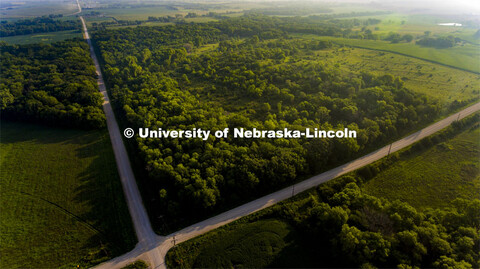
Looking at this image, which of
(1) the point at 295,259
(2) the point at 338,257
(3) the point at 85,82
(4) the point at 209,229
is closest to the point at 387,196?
(2) the point at 338,257

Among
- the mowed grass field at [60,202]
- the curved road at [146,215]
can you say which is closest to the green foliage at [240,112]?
the curved road at [146,215]

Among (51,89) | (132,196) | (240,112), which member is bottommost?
(132,196)

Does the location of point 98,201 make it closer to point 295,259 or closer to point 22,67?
point 295,259

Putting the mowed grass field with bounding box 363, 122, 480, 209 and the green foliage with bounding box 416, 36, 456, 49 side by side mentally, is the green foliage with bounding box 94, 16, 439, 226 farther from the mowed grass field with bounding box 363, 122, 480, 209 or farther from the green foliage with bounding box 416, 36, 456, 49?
the green foliage with bounding box 416, 36, 456, 49

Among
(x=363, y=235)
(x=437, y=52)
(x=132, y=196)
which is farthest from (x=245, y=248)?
(x=437, y=52)

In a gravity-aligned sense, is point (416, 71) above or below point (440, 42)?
below

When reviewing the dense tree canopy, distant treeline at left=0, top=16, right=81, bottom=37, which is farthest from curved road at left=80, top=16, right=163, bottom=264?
distant treeline at left=0, top=16, right=81, bottom=37

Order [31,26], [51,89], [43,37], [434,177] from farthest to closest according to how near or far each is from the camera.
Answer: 1. [31,26]
2. [43,37]
3. [51,89]
4. [434,177]

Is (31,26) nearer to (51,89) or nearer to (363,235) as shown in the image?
(51,89)

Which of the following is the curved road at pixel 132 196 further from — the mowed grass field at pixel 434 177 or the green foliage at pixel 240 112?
the mowed grass field at pixel 434 177
